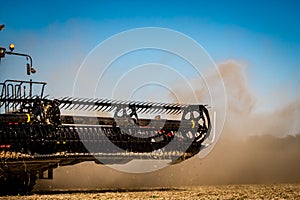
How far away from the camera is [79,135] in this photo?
18.2 m

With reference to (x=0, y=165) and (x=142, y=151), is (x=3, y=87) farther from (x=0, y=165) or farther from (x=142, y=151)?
(x=142, y=151)

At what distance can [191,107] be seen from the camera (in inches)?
811

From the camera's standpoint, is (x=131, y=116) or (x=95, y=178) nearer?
(x=131, y=116)

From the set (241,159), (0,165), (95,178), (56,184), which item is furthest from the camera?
(241,159)

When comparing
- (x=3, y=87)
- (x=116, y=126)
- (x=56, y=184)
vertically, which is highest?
(x=3, y=87)

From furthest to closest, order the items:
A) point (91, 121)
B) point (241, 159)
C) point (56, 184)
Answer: point (241, 159) < point (56, 184) < point (91, 121)

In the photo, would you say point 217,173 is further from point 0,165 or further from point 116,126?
point 0,165

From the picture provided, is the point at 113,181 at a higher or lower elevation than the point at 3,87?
lower

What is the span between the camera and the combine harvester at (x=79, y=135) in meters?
17.1

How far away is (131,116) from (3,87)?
14.9 feet

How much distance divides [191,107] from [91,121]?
407cm

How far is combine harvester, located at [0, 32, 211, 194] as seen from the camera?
672 inches

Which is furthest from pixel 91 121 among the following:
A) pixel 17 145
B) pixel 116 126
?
pixel 17 145

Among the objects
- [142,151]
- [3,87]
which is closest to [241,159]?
[142,151]
